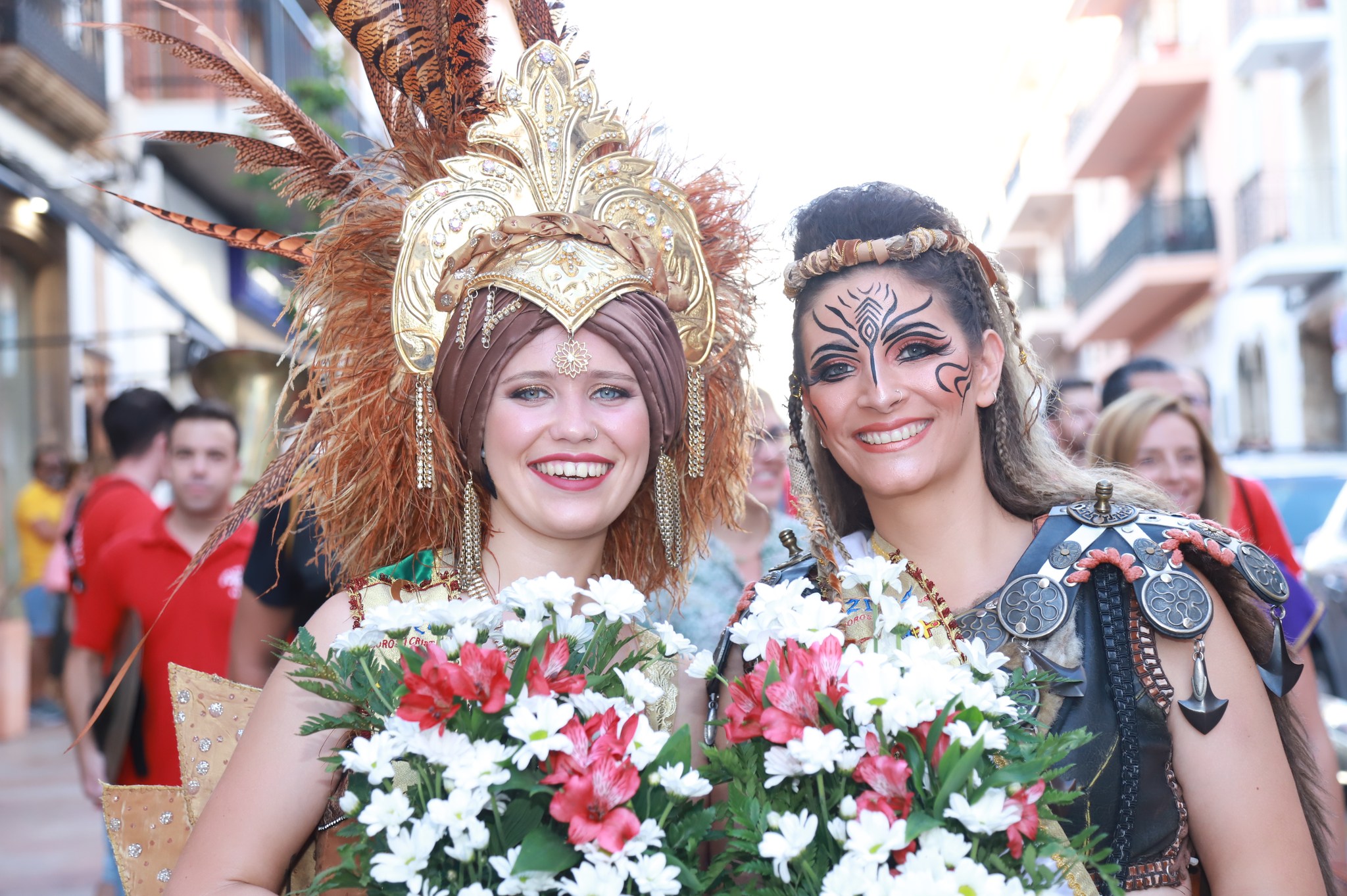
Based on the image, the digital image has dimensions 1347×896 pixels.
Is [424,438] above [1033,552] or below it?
above

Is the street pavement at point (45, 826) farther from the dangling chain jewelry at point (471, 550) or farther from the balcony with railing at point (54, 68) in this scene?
the balcony with railing at point (54, 68)

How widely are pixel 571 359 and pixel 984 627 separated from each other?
93 centimetres

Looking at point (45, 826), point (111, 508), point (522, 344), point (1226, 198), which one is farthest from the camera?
point (1226, 198)

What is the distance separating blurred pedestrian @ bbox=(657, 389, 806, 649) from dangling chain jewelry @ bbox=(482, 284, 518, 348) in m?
1.44

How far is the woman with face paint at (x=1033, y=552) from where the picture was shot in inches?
92.6

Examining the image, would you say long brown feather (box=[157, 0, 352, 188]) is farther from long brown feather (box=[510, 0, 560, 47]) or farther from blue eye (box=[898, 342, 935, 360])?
blue eye (box=[898, 342, 935, 360])

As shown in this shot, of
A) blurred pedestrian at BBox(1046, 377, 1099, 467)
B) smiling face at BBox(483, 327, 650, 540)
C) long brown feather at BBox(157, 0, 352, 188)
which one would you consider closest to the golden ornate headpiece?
smiling face at BBox(483, 327, 650, 540)

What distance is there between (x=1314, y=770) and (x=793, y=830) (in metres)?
1.37

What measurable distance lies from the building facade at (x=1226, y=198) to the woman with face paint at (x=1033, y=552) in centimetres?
1297

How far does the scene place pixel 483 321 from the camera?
8.47ft

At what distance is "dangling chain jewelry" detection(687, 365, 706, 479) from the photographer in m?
2.82

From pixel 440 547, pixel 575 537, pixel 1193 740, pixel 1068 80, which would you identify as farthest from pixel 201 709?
pixel 1068 80

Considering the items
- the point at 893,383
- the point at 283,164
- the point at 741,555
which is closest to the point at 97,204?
the point at 741,555

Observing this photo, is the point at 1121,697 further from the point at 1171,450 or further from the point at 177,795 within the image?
the point at 1171,450
